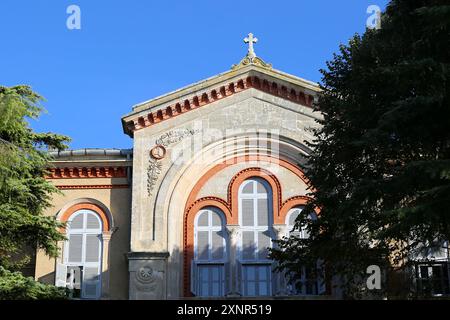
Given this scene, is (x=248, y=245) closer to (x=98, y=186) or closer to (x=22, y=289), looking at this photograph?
(x=98, y=186)

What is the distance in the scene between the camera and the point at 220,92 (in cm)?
2612

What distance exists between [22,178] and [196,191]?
251 inches

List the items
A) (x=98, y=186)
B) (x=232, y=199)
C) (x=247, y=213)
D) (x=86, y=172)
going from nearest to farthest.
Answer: (x=247, y=213), (x=232, y=199), (x=98, y=186), (x=86, y=172)

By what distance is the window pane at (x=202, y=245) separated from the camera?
2484 centimetres

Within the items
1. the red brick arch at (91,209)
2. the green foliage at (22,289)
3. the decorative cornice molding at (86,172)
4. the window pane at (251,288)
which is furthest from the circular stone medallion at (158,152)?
the green foliage at (22,289)

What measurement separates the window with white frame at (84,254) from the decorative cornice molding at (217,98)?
3625 millimetres

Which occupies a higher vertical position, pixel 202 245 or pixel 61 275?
pixel 202 245

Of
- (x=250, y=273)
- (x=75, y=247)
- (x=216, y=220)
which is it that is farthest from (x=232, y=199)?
(x=75, y=247)

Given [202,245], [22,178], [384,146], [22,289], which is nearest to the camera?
[384,146]

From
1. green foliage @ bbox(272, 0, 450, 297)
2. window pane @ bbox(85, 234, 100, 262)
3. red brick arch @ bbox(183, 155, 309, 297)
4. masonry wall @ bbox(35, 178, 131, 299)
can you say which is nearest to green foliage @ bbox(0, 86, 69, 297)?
masonry wall @ bbox(35, 178, 131, 299)

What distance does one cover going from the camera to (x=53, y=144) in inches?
917
